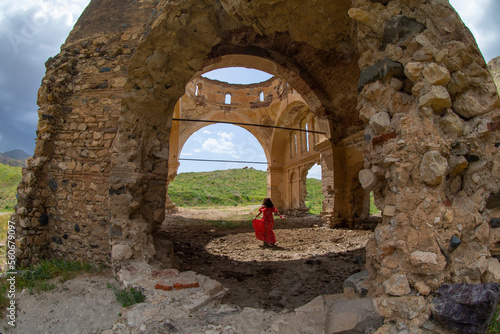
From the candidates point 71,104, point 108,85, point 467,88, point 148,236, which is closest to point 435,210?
point 467,88

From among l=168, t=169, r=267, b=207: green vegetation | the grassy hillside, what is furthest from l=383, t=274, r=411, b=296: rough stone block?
l=168, t=169, r=267, b=207: green vegetation

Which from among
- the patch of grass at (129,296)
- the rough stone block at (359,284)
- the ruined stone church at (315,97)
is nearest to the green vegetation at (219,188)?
the ruined stone church at (315,97)

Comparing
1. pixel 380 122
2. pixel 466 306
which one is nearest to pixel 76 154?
pixel 380 122

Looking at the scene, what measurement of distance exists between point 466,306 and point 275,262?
3755 mm

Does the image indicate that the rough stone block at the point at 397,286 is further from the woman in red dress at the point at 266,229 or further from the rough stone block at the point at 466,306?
the woman in red dress at the point at 266,229

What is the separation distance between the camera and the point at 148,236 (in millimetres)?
3977

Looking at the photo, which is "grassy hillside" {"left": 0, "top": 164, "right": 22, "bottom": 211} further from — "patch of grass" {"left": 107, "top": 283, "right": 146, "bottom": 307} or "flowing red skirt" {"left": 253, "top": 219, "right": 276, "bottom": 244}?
"patch of grass" {"left": 107, "top": 283, "right": 146, "bottom": 307}

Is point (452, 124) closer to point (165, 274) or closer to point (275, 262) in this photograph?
point (165, 274)

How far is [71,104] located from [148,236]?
8.58 ft

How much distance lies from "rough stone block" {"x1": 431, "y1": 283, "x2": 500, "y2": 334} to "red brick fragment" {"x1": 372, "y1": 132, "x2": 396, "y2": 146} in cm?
124

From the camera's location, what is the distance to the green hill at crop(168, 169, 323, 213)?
901 inches

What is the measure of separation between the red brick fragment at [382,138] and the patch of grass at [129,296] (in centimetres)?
269

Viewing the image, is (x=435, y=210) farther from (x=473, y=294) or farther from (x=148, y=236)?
(x=148, y=236)

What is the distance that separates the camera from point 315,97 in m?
9.05
